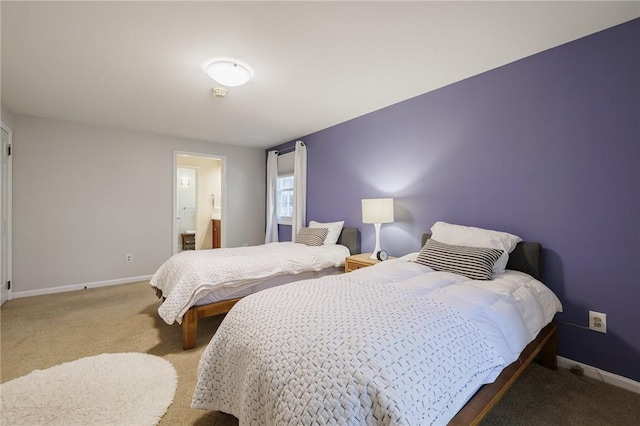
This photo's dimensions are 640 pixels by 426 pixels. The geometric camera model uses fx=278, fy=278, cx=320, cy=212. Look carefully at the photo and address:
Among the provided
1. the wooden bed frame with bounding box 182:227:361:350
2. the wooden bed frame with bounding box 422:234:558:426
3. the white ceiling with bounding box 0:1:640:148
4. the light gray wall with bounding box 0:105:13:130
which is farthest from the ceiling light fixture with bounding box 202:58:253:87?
the light gray wall with bounding box 0:105:13:130

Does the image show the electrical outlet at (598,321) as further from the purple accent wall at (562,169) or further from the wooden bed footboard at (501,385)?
the wooden bed footboard at (501,385)

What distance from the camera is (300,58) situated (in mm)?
2170

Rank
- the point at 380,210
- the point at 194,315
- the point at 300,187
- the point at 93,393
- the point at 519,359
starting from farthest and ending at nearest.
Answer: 1. the point at 300,187
2. the point at 380,210
3. the point at 194,315
4. the point at 93,393
5. the point at 519,359

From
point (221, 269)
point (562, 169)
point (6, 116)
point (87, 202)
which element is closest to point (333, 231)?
point (221, 269)

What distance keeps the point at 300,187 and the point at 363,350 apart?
363 cm

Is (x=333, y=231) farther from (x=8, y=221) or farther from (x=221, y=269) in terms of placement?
(x=8, y=221)

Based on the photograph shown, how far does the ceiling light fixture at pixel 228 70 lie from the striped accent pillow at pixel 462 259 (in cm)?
209

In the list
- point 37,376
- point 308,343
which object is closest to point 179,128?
point 37,376

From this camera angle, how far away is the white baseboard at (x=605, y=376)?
176 centimetres

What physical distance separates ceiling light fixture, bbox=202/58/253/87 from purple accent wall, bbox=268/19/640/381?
5.73ft

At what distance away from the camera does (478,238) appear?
86.2 inches

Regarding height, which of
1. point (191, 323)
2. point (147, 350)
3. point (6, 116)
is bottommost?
point (147, 350)

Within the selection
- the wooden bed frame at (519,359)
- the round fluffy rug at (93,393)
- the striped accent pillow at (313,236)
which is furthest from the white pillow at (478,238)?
the round fluffy rug at (93,393)

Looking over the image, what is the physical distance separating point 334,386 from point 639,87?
2.49m
